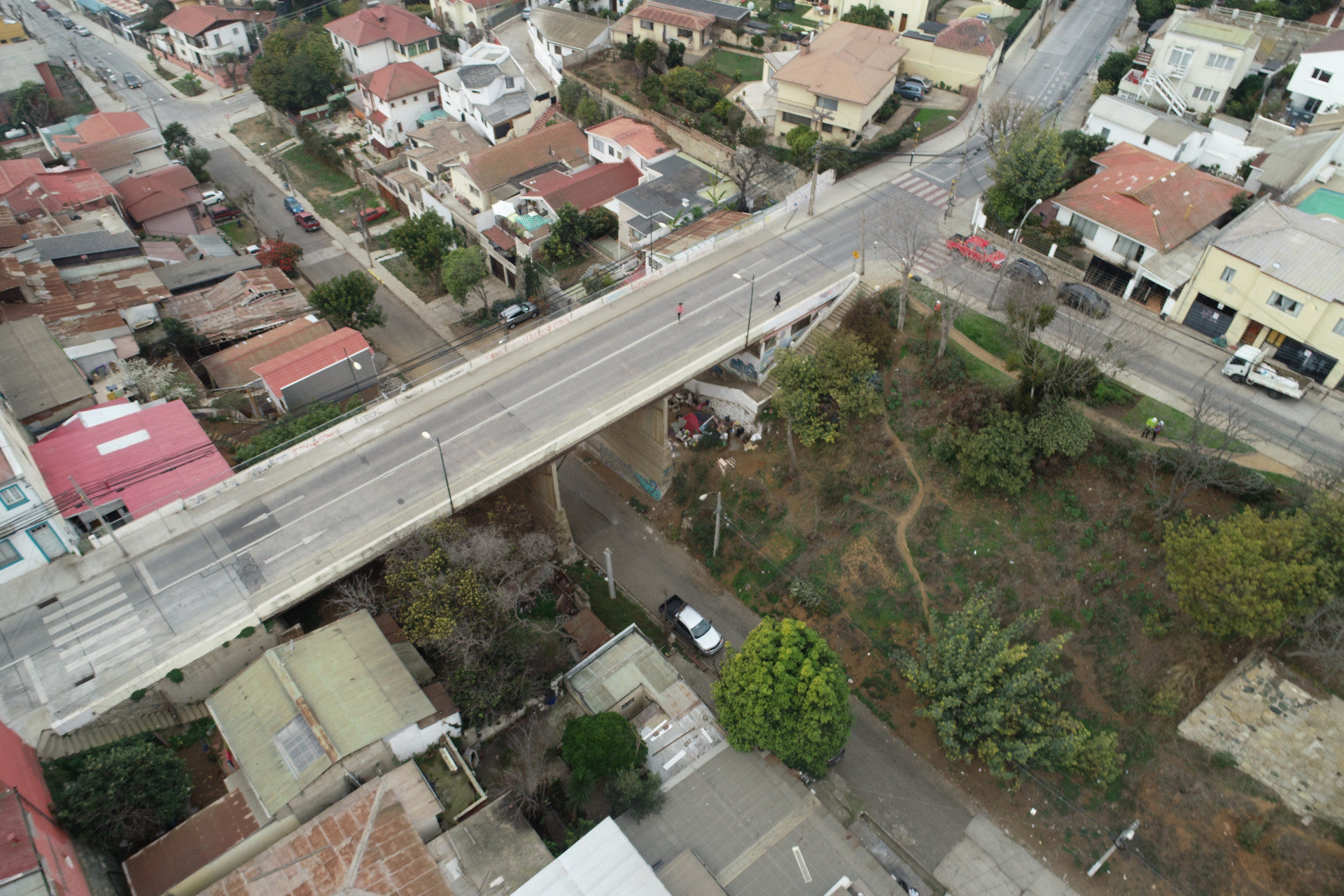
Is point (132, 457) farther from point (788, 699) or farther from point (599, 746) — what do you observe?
point (788, 699)

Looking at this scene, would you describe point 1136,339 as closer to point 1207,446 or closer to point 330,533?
point 1207,446

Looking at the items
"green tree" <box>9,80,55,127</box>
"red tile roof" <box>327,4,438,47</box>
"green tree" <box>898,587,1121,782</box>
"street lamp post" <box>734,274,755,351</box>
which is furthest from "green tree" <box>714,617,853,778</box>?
"green tree" <box>9,80,55,127</box>

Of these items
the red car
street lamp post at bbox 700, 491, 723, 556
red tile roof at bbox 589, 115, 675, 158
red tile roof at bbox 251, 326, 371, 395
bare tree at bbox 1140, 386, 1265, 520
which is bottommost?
street lamp post at bbox 700, 491, 723, 556

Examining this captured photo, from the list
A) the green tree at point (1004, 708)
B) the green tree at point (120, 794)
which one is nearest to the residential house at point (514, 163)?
the green tree at point (120, 794)

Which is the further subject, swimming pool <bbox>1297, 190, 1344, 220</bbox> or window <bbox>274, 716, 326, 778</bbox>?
swimming pool <bbox>1297, 190, 1344, 220</bbox>

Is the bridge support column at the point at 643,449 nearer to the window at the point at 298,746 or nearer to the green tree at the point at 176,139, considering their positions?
the window at the point at 298,746

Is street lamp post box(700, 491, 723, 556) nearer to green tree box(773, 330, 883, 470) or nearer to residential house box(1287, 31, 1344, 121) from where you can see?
green tree box(773, 330, 883, 470)

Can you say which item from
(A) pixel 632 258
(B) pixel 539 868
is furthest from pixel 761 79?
(B) pixel 539 868
